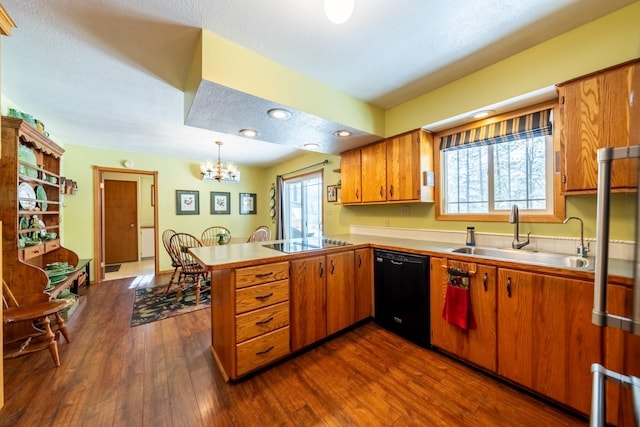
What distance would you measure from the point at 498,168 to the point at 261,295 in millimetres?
2385

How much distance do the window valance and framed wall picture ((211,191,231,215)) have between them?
4593 mm

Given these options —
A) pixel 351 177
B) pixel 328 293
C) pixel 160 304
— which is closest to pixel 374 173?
pixel 351 177

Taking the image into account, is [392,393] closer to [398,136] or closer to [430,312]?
[430,312]

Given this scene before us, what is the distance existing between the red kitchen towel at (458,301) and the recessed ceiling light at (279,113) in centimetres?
184

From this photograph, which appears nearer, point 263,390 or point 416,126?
point 263,390

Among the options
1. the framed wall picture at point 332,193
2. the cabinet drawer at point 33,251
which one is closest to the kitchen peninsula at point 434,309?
the framed wall picture at point 332,193

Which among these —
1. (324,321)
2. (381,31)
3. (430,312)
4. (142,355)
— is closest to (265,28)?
(381,31)

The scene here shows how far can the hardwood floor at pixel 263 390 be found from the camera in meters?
1.37

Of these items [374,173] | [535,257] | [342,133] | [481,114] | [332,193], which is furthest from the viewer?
[332,193]

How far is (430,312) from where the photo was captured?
1977 millimetres

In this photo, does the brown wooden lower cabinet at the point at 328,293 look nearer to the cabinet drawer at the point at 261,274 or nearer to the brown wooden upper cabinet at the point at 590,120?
the cabinet drawer at the point at 261,274

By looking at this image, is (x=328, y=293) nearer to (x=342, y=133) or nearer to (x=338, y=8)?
(x=342, y=133)

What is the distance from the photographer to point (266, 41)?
1.63 metres

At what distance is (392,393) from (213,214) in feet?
15.9
